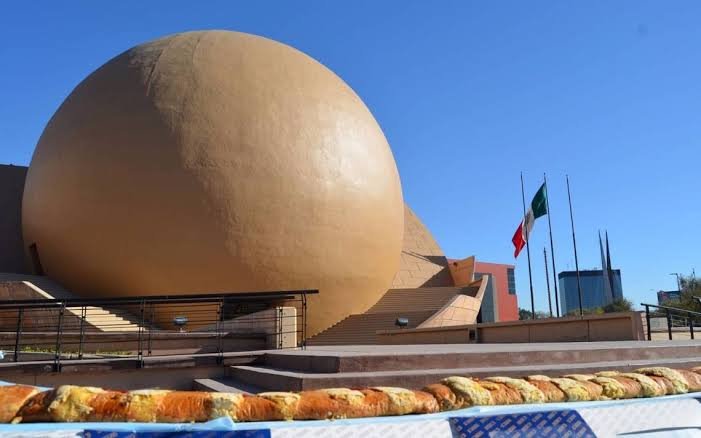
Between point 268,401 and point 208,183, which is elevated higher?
point 208,183

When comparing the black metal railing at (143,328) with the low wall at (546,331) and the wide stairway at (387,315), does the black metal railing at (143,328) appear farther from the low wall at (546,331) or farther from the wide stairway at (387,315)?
the low wall at (546,331)

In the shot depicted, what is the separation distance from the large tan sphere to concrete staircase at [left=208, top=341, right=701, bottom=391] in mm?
8486

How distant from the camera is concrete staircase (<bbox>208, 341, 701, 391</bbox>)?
4680mm

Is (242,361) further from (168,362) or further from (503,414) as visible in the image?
(503,414)

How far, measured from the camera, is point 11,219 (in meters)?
21.2

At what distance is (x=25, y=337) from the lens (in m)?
11.8

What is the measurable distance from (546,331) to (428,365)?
A: 6.48 m

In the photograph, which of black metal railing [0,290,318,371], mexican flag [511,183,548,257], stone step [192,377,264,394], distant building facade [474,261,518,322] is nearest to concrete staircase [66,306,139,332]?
black metal railing [0,290,318,371]

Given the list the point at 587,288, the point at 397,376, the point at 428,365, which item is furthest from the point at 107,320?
the point at 587,288

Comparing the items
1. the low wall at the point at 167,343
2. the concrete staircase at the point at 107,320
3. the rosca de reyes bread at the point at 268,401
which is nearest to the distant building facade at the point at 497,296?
the concrete staircase at the point at 107,320

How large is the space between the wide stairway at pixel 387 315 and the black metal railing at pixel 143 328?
64.4 inches

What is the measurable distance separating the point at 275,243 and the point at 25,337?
6.27 metres

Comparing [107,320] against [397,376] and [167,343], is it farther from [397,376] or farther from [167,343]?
[397,376]

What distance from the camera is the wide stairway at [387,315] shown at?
16.3m
